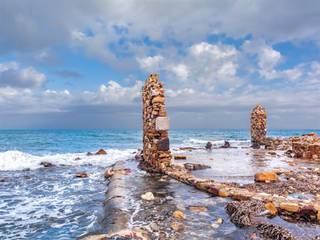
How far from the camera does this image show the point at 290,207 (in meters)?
6.25

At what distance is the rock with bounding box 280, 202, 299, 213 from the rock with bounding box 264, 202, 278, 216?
165 mm

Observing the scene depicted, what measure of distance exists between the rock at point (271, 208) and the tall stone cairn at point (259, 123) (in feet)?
84.4

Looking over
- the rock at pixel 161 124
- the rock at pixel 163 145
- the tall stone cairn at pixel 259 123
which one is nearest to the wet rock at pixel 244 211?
the rock at pixel 163 145

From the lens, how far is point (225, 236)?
16.4 ft

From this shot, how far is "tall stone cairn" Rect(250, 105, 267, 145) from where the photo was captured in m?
31.1

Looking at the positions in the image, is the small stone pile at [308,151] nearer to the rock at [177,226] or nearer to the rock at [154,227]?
the rock at [177,226]

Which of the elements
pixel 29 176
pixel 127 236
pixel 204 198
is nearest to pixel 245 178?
pixel 204 198

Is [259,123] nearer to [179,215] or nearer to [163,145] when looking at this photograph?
[163,145]

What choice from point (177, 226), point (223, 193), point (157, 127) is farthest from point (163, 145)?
point (177, 226)

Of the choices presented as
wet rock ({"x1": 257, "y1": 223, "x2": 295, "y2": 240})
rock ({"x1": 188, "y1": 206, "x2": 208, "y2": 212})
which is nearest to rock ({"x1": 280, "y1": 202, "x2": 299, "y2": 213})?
wet rock ({"x1": 257, "y1": 223, "x2": 295, "y2": 240})

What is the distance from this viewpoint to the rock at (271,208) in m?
6.19

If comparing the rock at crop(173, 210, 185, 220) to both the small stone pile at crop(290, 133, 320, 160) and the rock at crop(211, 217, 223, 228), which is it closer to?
the rock at crop(211, 217, 223, 228)

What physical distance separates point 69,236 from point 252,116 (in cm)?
2853

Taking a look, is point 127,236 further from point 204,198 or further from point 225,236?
point 204,198
